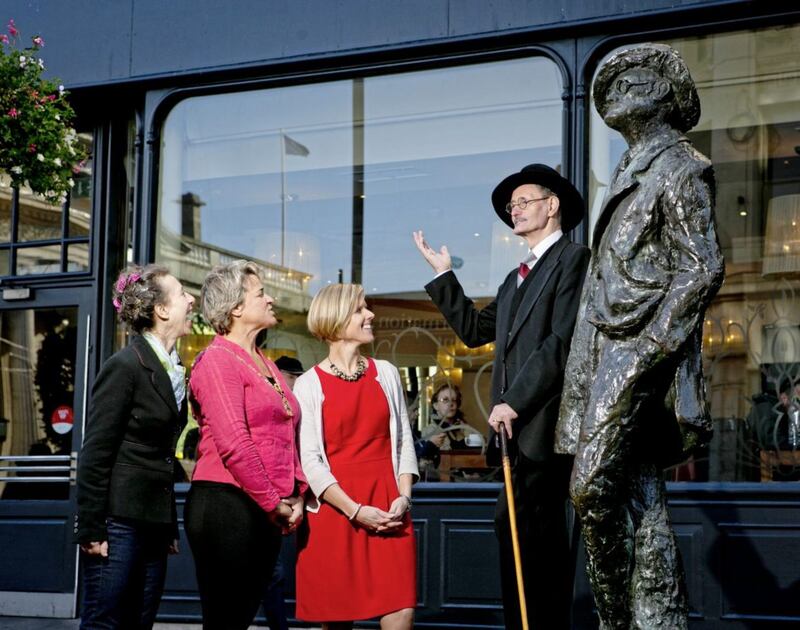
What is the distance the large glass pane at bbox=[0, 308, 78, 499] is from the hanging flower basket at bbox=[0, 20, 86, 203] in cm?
226

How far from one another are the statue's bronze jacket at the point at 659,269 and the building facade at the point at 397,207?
289 centimetres

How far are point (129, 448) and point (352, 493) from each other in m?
0.92

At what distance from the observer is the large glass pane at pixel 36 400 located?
332 inches

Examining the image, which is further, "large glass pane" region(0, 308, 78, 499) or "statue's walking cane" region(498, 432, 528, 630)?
"large glass pane" region(0, 308, 78, 499)

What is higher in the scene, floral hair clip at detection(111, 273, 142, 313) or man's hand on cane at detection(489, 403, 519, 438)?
floral hair clip at detection(111, 273, 142, 313)

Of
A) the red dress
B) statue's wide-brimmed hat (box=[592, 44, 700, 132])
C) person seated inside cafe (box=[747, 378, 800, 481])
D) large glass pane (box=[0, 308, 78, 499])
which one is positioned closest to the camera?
statue's wide-brimmed hat (box=[592, 44, 700, 132])

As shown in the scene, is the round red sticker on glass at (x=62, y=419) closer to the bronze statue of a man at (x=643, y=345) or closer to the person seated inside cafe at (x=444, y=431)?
the person seated inside cafe at (x=444, y=431)

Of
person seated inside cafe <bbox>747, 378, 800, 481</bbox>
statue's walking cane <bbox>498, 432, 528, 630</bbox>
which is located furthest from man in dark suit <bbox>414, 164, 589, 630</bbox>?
person seated inside cafe <bbox>747, 378, 800, 481</bbox>

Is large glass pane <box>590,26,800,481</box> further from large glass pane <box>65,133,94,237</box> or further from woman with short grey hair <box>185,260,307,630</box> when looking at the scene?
large glass pane <box>65,133,94,237</box>

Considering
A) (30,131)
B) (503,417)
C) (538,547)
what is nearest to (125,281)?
(30,131)

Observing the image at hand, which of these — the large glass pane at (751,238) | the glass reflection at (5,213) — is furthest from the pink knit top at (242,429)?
the glass reflection at (5,213)

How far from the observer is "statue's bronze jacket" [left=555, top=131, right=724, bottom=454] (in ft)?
13.1

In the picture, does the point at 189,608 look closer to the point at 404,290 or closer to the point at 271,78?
the point at 404,290

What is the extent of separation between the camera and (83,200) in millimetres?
8648
